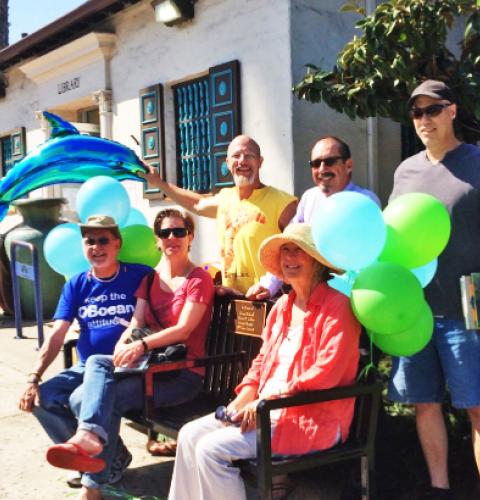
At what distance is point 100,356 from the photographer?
3672 mm

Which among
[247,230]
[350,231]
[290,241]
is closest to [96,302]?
[247,230]

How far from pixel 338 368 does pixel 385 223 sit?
0.63m

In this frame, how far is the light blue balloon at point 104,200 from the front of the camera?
4335 mm

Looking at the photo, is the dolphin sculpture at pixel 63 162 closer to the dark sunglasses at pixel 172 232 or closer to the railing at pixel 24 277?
the dark sunglasses at pixel 172 232

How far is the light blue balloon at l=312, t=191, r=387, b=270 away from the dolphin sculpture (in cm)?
225

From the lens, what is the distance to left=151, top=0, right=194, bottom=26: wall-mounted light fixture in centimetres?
753

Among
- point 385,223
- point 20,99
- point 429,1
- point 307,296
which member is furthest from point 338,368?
point 20,99

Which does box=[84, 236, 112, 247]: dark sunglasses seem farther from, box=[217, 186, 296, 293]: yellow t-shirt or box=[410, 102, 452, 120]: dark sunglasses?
box=[410, 102, 452, 120]: dark sunglasses

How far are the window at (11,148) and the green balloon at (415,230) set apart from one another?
9.40 m

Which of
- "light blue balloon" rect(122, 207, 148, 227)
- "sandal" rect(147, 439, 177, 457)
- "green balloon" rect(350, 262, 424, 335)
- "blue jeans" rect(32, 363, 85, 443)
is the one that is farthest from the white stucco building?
"green balloon" rect(350, 262, 424, 335)

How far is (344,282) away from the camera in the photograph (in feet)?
10.3

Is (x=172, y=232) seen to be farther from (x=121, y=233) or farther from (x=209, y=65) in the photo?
(x=209, y=65)

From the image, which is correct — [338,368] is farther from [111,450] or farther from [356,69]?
[356,69]

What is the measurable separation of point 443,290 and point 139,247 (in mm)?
1911
